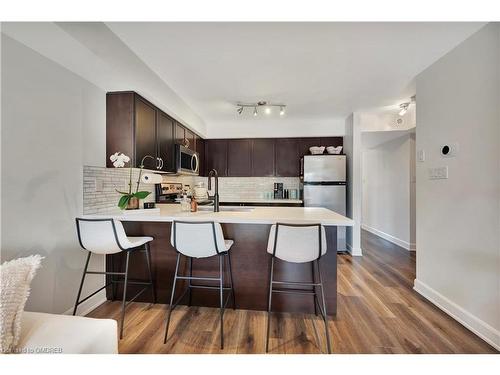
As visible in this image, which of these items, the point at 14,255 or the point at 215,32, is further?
the point at 215,32

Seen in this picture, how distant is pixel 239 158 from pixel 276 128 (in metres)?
0.95

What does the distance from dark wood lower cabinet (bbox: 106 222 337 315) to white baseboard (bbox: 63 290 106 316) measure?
38cm

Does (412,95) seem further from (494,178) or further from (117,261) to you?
(117,261)

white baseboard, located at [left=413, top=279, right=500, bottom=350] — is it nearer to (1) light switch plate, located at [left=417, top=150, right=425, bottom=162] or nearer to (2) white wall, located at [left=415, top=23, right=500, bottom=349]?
(2) white wall, located at [left=415, top=23, right=500, bottom=349]

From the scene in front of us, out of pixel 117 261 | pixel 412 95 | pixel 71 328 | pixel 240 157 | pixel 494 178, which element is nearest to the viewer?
pixel 71 328

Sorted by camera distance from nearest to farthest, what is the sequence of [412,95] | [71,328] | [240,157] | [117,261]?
[71,328] → [117,261] → [412,95] → [240,157]

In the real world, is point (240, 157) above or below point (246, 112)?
below

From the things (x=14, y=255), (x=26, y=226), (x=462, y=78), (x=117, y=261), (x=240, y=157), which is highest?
(x=462, y=78)

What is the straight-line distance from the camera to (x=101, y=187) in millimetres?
2248

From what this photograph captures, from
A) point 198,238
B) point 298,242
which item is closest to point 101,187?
point 198,238
